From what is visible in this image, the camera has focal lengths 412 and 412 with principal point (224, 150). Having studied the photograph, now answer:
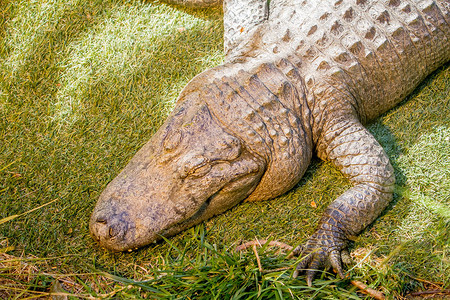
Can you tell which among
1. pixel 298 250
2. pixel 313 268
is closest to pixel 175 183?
pixel 298 250

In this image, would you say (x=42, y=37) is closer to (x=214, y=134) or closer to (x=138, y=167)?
(x=138, y=167)

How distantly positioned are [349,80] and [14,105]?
2657 millimetres

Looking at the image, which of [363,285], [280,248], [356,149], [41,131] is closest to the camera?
[363,285]

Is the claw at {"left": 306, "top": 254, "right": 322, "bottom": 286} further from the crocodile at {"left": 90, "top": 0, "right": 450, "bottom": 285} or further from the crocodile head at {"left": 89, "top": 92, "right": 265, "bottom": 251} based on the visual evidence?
the crocodile head at {"left": 89, "top": 92, "right": 265, "bottom": 251}

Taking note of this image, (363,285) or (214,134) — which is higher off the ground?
(214,134)

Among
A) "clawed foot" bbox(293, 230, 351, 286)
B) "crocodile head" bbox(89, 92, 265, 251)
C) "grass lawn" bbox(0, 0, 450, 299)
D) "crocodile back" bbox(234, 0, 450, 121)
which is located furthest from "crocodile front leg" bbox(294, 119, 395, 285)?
"crocodile head" bbox(89, 92, 265, 251)

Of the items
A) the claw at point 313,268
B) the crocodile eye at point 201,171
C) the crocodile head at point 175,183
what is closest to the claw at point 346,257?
the claw at point 313,268

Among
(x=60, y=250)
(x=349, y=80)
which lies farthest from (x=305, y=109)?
(x=60, y=250)

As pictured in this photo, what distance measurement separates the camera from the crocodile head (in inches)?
98.3

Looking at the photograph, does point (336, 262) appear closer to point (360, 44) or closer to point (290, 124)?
point (290, 124)

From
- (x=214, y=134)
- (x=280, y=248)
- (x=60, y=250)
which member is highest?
(x=214, y=134)

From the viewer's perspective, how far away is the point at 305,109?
2.87 metres

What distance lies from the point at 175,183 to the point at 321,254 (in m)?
1.00

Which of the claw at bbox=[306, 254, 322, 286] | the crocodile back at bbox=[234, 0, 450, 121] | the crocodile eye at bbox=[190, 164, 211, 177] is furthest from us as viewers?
the crocodile back at bbox=[234, 0, 450, 121]
